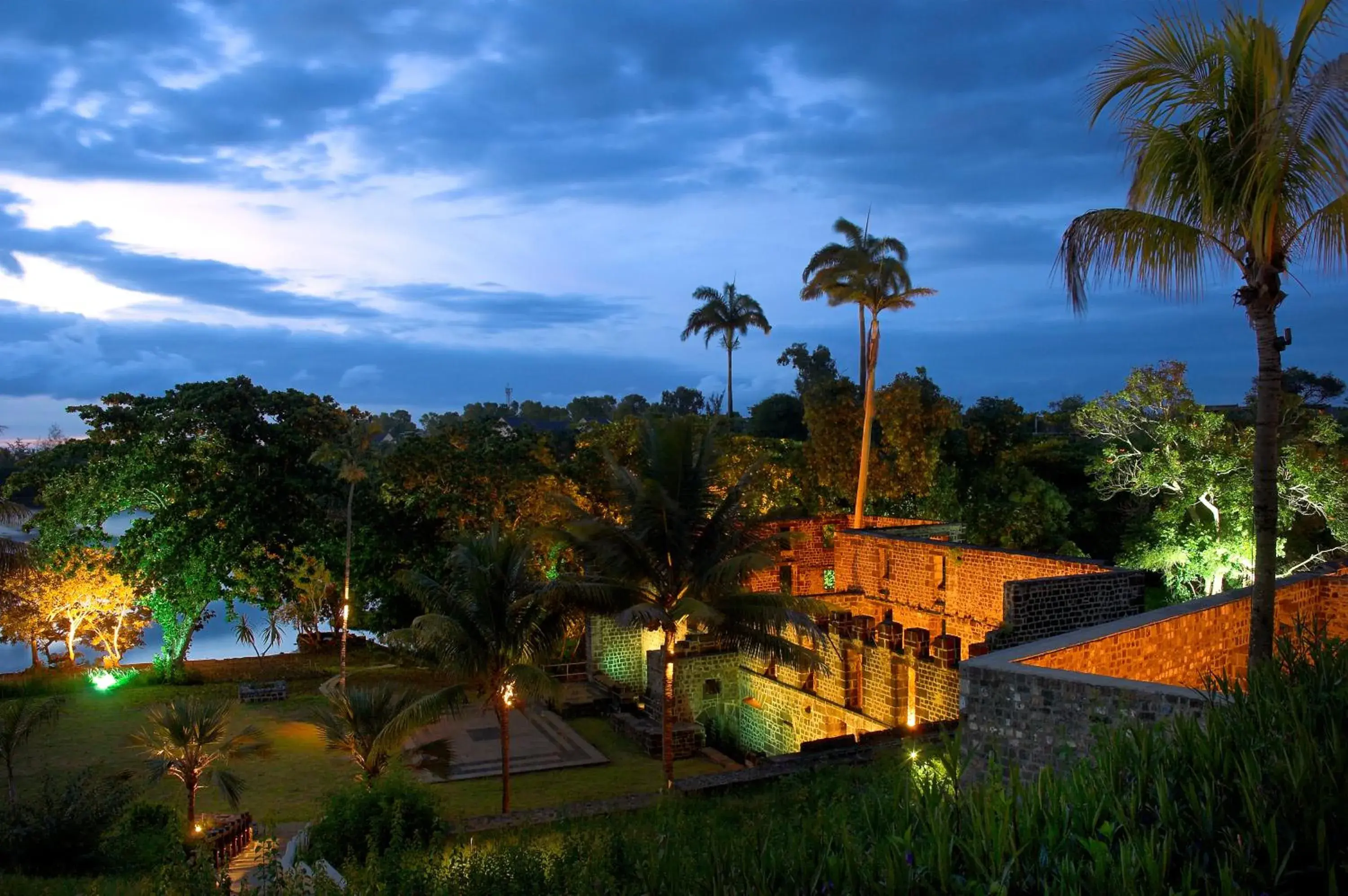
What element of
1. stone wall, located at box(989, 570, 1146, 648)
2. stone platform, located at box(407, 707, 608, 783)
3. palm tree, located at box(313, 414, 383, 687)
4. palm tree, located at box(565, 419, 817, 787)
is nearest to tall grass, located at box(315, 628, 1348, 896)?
palm tree, located at box(565, 419, 817, 787)

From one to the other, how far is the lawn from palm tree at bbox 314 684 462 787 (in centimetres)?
74

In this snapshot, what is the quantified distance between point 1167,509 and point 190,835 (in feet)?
50.9

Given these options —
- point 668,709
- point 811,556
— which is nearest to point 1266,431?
point 668,709

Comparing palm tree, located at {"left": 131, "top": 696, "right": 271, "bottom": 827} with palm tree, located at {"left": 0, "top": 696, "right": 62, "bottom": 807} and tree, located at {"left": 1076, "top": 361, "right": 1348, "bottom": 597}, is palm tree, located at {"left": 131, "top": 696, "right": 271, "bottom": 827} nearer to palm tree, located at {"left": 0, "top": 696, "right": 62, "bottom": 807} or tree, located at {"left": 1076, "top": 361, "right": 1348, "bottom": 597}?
palm tree, located at {"left": 0, "top": 696, "right": 62, "bottom": 807}

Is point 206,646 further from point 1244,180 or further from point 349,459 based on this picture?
point 1244,180

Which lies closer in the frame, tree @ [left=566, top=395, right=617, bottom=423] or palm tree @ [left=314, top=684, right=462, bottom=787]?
palm tree @ [left=314, top=684, right=462, bottom=787]

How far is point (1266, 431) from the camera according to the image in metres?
6.45

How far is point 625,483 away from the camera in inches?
456

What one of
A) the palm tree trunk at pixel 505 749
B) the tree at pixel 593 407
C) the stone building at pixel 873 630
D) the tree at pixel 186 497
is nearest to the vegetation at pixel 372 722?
the palm tree trunk at pixel 505 749

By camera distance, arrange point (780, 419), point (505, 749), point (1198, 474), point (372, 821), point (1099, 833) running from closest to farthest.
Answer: point (1099, 833), point (372, 821), point (505, 749), point (1198, 474), point (780, 419)

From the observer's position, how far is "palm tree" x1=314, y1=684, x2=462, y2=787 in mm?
10820

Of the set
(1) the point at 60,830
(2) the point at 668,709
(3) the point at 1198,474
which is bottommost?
(1) the point at 60,830

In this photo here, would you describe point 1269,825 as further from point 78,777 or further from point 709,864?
point 78,777

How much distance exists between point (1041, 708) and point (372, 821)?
241 inches
